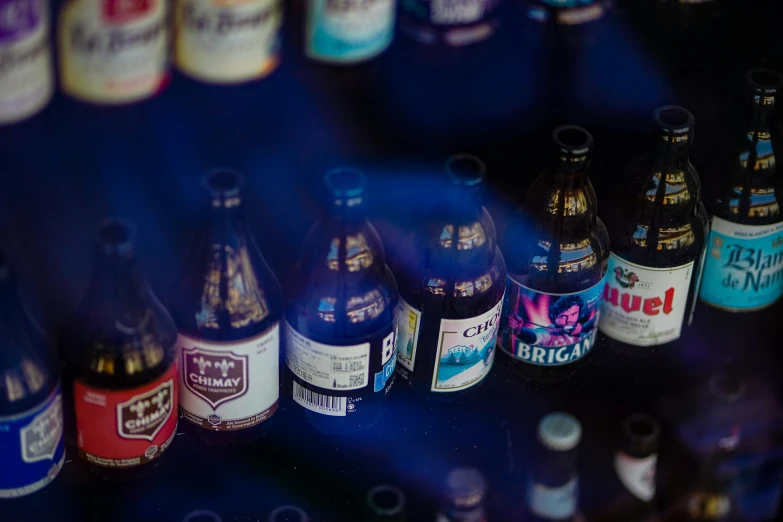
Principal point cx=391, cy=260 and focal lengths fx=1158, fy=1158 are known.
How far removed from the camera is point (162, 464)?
1.44m

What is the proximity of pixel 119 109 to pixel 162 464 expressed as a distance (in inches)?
18.0

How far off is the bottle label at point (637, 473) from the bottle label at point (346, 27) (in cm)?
55

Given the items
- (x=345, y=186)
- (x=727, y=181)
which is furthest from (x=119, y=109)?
(x=727, y=181)

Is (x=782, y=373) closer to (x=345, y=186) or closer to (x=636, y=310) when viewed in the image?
(x=636, y=310)

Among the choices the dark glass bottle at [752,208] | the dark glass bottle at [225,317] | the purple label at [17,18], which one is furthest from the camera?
the dark glass bottle at [752,208]

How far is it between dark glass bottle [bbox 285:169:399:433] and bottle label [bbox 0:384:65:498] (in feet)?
0.98

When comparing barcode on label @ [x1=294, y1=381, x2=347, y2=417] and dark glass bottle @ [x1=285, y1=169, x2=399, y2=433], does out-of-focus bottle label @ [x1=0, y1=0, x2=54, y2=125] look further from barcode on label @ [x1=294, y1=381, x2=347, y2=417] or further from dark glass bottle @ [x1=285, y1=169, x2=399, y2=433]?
barcode on label @ [x1=294, y1=381, x2=347, y2=417]

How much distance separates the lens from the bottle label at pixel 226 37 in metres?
1.17

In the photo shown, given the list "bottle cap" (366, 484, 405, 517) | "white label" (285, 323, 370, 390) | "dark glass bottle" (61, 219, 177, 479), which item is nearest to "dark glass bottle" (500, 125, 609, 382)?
"white label" (285, 323, 370, 390)

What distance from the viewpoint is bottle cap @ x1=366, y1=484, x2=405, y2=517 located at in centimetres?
124

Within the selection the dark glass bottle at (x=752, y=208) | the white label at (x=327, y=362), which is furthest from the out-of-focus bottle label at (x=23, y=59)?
the dark glass bottle at (x=752, y=208)

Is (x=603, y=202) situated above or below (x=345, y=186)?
below

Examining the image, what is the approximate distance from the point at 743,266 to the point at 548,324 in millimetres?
366

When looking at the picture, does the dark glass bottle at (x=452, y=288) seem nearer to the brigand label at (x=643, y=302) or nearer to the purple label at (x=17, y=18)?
the brigand label at (x=643, y=302)
